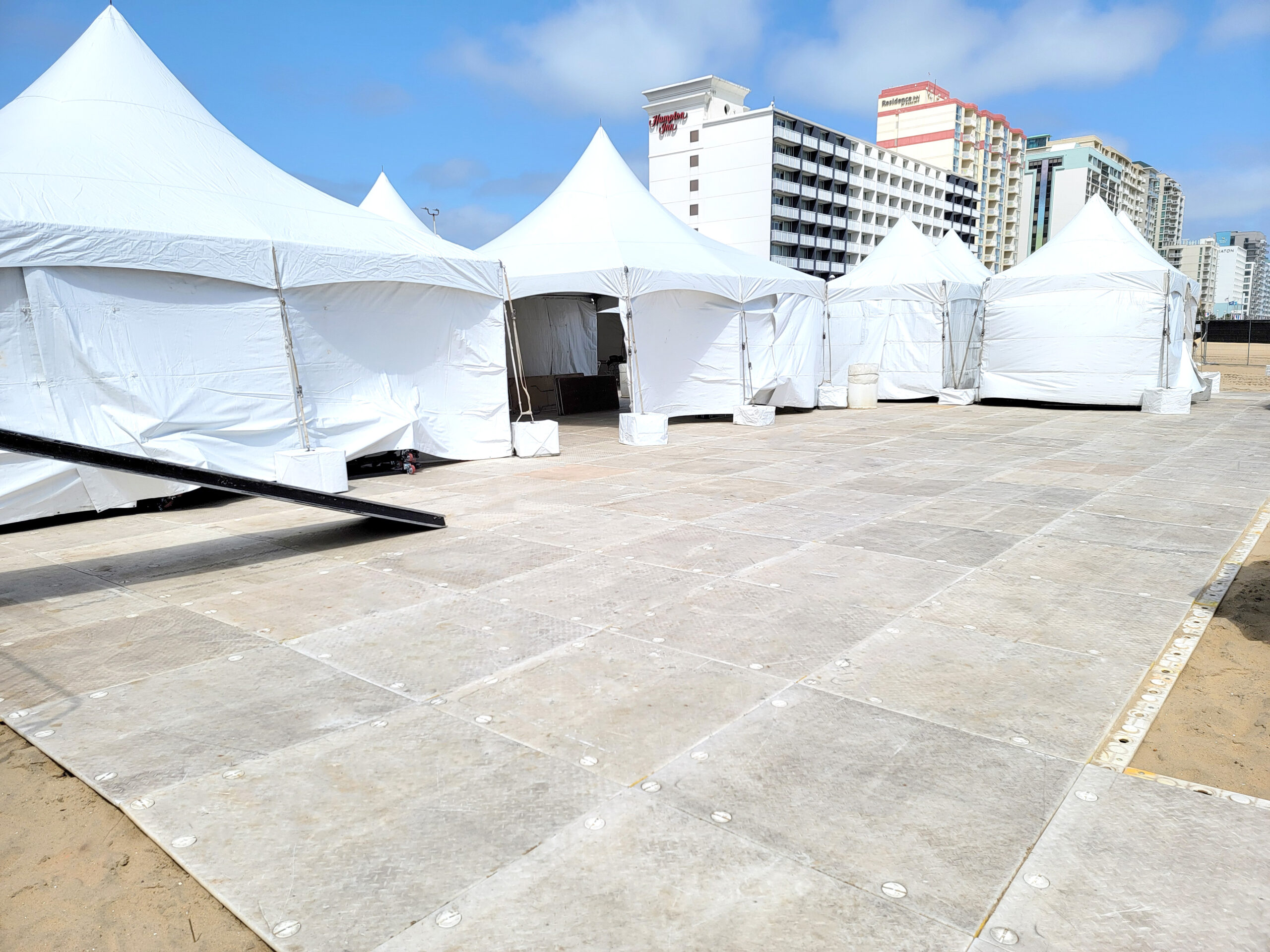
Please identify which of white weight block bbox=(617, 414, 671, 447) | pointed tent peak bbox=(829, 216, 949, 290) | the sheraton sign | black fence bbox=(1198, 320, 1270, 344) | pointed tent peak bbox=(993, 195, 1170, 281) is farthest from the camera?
the sheraton sign

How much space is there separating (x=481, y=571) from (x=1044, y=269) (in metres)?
15.8

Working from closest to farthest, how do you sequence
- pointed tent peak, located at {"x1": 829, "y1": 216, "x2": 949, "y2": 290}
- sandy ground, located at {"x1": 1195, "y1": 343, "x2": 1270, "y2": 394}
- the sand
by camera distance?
pointed tent peak, located at {"x1": 829, "y1": 216, "x2": 949, "y2": 290}
the sand
sandy ground, located at {"x1": 1195, "y1": 343, "x2": 1270, "y2": 394}

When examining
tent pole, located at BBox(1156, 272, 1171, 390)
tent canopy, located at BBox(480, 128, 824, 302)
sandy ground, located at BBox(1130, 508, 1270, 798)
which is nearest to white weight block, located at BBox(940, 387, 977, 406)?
tent pole, located at BBox(1156, 272, 1171, 390)

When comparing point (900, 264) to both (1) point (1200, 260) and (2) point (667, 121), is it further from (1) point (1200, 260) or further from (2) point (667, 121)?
(1) point (1200, 260)

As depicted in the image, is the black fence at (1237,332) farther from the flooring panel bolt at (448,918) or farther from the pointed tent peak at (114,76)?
the flooring panel bolt at (448,918)

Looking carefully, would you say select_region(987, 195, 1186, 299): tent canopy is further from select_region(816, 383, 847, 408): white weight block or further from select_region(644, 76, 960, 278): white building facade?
select_region(644, 76, 960, 278): white building facade

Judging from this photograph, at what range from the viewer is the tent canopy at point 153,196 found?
6.91 m

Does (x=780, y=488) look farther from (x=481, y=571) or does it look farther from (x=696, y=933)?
(x=696, y=933)

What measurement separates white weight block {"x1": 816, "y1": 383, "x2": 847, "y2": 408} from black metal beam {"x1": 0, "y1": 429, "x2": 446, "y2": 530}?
12784 mm

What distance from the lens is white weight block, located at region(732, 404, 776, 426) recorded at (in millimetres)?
14102

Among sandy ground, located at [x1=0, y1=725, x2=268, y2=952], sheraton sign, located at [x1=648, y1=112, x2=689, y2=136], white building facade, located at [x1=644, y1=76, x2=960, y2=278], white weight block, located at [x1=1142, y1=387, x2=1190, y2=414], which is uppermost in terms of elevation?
sheraton sign, located at [x1=648, y1=112, x2=689, y2=136]

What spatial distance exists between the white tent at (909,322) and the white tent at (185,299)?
1160cm

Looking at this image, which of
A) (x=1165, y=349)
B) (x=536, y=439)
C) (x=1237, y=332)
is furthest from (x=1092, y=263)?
(x=1237, y=332)

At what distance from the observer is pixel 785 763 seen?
2857 mm
